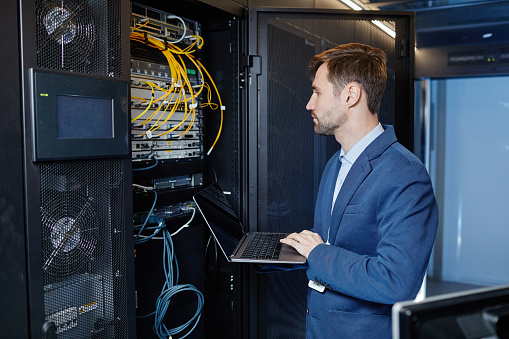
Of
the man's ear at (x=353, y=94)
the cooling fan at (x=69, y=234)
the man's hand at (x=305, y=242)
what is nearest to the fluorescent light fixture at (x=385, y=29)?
the man's ear at (x=353, y=94)

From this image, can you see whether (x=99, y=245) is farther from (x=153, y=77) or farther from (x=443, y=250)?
(x=443, y=250)

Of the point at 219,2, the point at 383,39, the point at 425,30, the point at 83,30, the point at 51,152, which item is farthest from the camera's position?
the point at 425,30

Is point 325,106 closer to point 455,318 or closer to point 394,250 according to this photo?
point 394,250

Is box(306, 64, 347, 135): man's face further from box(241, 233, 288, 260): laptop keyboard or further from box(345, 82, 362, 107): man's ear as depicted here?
box(241, 233, 288, 260): laptop keyboard

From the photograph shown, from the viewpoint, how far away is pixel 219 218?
1624mm

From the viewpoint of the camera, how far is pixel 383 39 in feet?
6.91

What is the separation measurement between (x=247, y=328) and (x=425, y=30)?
8.93 feet

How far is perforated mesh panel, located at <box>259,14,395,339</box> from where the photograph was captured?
6.72 ft

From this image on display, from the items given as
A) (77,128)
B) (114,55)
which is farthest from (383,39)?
(77,128)

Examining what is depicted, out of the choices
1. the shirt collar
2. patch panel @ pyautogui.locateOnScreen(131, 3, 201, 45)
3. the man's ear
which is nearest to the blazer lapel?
the shirt collar

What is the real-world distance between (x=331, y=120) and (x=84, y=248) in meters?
0.86

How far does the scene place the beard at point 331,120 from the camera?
4.69 ft

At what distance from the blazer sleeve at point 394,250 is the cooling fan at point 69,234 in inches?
27.3

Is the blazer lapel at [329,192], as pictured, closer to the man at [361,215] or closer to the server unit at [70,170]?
the man at [361,215]
